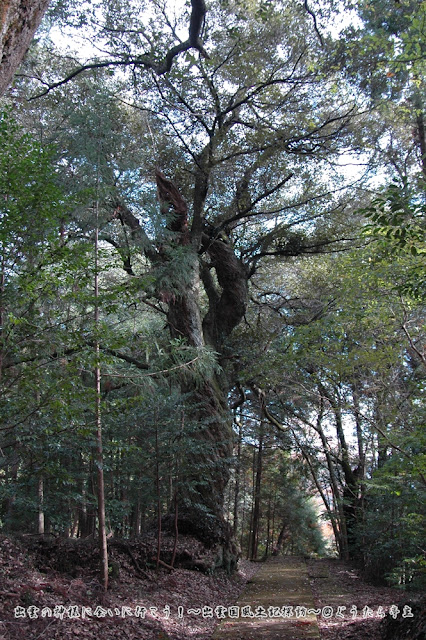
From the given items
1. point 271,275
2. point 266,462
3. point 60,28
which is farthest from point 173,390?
point 266,462

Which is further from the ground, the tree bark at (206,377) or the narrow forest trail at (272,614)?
the tree bark at (206,377)

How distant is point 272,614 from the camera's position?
18.8 ft

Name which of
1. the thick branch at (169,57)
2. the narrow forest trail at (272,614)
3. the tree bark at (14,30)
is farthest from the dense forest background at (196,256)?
the tree bark at (14,30)

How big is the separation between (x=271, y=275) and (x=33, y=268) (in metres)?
11.4

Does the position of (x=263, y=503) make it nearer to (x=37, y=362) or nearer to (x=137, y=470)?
(x=137, y=470)

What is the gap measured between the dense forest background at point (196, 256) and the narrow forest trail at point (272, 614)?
1.17 m

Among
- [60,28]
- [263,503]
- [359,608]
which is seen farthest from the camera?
[263,503]

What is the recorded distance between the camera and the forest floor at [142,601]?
4.11 m

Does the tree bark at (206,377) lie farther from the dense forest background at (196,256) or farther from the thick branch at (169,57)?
the thick branch at (169,57)

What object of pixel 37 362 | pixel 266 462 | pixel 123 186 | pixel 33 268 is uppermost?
pixel 123 186

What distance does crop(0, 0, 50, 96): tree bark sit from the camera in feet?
4.87

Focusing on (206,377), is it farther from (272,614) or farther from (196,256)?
(272,614)

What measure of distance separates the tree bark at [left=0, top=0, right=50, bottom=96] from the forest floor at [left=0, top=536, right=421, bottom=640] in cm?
389

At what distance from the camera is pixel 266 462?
779 inches
